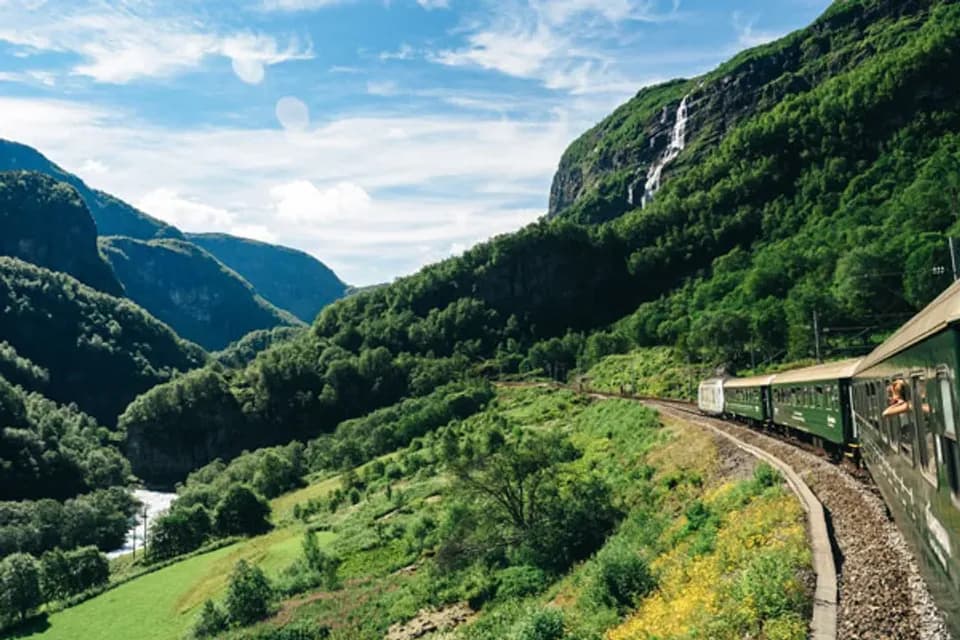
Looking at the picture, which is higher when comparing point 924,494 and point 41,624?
point 924,494

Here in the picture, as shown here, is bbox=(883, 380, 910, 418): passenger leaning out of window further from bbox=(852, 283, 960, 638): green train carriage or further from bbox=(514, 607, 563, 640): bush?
bbox=(514, 607, 563, 640): bush

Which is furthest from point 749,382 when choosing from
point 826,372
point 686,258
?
point 686,258

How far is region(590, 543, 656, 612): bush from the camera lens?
17109 mm

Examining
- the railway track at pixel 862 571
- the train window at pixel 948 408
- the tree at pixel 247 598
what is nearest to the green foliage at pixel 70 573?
the tree at pixel 247 598

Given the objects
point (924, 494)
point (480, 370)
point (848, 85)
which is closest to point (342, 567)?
point (924, 494)

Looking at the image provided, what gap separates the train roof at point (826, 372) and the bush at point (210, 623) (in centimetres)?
3434

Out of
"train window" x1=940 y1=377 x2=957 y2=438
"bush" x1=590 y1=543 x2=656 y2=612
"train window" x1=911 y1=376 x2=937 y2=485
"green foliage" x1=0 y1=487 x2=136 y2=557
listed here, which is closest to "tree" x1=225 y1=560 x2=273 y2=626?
"bush" x1=590 y1=543 x2=656 y2=612

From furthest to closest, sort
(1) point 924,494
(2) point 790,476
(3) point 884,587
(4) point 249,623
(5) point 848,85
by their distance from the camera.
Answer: (5) point 848,85, (4) point 249,623, (2) point 790,476, (3) point 884,587, (1) point 924,494

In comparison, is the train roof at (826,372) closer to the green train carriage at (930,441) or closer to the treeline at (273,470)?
the green train carriage at (930,441)

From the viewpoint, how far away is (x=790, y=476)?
829 inches

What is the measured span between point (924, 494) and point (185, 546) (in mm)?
82565

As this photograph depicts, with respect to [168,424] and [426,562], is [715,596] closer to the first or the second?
[426,562]

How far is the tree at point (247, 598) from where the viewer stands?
4144 cm

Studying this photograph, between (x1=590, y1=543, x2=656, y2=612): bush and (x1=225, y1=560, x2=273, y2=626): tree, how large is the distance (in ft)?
97.0
